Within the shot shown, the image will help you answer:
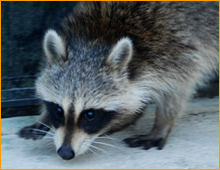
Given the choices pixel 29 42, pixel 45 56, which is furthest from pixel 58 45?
pixel 29 42

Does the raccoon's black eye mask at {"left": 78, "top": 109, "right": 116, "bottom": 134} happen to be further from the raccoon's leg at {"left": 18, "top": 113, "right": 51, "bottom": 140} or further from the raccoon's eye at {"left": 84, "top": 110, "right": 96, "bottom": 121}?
the raccoon's leg at {"left": 18, "top": 113, "right": 51, "bottom": 140}

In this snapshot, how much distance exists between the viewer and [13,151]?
164 inches

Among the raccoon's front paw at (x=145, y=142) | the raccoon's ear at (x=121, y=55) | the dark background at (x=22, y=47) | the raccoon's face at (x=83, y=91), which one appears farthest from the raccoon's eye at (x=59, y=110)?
the dark background at (x=22, y=47)

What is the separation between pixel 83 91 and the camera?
3.78 metres

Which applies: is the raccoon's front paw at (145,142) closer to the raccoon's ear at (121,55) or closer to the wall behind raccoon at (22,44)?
the raccoon's ear at (121,55)

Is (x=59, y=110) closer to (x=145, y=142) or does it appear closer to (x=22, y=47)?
(x=145, y=142)

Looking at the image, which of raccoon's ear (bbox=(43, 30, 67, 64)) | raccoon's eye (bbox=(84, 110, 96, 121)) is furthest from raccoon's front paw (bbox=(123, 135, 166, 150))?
raccoon's ear (bbox=(43, 30, 67, 64))

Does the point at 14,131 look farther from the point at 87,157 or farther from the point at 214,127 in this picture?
the point at 214,127

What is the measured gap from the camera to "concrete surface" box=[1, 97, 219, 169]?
3.94 m

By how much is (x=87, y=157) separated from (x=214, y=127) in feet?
4.29

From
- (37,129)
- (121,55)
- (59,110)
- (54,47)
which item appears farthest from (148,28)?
(37,129)

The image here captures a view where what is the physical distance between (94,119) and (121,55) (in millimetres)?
536

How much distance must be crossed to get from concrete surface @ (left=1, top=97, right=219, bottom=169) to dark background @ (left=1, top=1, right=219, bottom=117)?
32cm

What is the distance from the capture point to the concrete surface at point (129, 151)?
3.94 metres
